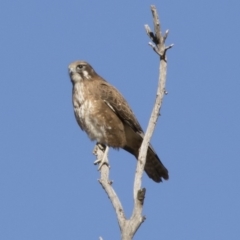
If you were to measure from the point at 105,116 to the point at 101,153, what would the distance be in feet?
2.18

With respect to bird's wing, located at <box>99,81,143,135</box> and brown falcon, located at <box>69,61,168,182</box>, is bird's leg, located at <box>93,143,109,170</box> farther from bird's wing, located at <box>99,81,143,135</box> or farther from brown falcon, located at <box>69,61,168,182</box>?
bird's wing, located at <box>99,81,143,135</box>

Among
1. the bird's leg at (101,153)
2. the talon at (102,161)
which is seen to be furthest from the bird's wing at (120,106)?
the talon at (102,161)

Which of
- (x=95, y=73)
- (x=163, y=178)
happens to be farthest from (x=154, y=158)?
(x=95, y=73)

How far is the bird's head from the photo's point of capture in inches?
348

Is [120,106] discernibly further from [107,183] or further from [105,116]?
[107,183]

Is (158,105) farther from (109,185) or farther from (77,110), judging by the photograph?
(77,110)

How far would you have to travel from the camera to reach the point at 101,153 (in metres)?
8.02

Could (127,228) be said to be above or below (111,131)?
below

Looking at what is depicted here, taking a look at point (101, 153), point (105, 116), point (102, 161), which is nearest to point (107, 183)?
point (102, 161)

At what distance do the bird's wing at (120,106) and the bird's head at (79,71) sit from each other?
24 cm

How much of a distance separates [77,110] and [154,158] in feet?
3.42

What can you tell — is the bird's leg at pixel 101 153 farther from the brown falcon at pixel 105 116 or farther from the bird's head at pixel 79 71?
the bird's head at pixel 79 71

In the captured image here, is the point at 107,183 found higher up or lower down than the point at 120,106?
lower down

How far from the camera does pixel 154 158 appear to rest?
841 cm
